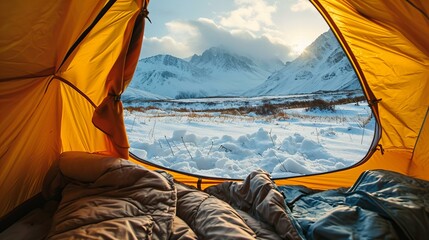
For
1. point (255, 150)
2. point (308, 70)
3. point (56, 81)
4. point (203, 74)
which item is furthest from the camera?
point (203, 74)

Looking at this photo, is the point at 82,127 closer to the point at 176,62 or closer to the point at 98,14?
the point at 98,14

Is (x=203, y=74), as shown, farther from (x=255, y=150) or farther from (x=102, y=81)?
(x=102, y=81)

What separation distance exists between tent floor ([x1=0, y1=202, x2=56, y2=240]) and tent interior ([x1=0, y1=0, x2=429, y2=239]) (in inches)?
3.8

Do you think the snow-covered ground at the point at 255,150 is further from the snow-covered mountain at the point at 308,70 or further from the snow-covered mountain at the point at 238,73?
the snow-covered mountain at the point at 308,70

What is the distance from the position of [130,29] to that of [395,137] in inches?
91.8

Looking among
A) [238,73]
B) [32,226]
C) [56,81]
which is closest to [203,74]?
[238,73]

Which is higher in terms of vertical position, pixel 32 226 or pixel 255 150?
pixel 255 150

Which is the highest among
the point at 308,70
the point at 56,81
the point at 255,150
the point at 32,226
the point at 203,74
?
the point at 308,70

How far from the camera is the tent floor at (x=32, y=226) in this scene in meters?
1.41

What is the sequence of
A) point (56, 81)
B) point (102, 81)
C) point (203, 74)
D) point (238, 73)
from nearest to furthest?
point (56, 81)
point (102, 81)
point (203, 74)
point (238, 73)

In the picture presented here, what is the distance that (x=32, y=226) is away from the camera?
1.51 metres

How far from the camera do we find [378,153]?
2553 millimetres

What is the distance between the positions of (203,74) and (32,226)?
10374cm

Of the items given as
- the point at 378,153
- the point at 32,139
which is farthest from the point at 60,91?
the point at 378,153
